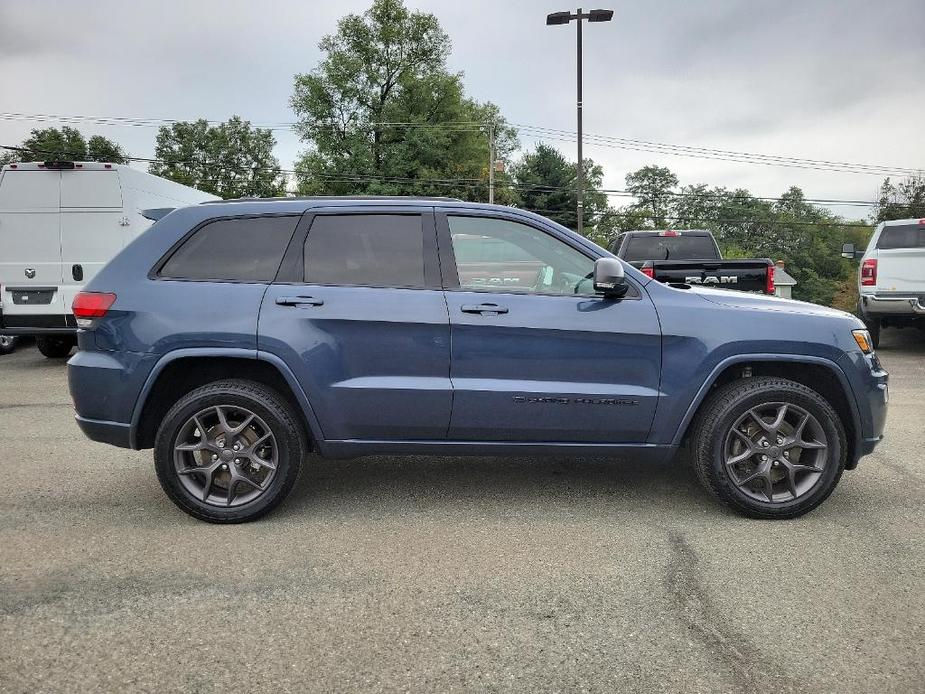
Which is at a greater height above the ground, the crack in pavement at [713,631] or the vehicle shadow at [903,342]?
the vehicle shadow at [903,342]

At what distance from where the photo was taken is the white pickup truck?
34.9ft

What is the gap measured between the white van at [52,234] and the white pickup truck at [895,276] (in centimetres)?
1066

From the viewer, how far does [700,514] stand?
410cm

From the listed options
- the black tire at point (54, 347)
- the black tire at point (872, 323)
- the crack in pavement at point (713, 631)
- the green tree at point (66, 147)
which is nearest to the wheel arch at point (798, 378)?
the crack in pavement at point (713, 631)

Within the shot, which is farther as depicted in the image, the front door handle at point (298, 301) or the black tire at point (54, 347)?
the black tire at point (54, 347)

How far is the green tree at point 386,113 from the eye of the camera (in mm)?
45250

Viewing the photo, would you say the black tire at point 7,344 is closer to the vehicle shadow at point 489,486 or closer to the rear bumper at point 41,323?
the rear bumper at point 41,323

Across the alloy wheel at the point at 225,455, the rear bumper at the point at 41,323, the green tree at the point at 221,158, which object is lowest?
the alloy wheel at the point at 225,455

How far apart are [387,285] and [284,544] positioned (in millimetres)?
1463

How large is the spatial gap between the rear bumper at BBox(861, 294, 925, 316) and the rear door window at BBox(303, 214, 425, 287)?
30.6 ft

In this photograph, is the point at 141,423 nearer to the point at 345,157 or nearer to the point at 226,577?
the point at 226,577

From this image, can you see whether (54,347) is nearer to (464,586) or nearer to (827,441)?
(464,586)

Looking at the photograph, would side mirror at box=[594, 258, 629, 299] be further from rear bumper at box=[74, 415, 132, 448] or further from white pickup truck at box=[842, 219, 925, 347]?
white pickup truck at box=[842, 219, 925, 347]

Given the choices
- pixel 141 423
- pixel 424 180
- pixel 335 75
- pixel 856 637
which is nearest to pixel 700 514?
pixel 856 637
